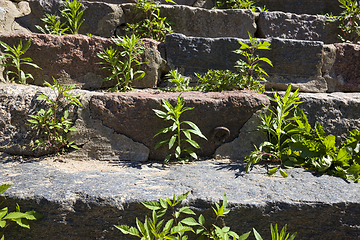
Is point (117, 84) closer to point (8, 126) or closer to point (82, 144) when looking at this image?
point (82, 144)

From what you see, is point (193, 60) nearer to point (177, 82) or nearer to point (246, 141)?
point (177, 82)

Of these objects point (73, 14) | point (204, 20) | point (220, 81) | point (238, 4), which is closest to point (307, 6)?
point (238, 4)

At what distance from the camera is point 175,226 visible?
1369 mm

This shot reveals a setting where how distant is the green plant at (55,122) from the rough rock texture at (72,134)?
0.05 metres

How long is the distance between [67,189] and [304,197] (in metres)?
1.40

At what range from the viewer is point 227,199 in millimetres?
1477

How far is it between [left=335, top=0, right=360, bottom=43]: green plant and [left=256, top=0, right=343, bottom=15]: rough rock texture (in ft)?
2.09

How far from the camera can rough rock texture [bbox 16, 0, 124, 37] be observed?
118 inches

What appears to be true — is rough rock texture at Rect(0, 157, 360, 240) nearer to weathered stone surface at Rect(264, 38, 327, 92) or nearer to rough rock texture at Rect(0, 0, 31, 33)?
weathered stone surface at Rect(264, 38, 327, 92)

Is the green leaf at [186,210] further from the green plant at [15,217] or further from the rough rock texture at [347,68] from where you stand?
the rough rock texture at [347,68]

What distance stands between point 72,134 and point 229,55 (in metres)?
1.66

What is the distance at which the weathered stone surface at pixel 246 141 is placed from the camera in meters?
2.11

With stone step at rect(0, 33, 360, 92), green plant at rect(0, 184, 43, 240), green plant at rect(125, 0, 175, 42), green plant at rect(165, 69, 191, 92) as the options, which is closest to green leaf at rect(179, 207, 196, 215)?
green plant at rect(0, 184, 43, 240)

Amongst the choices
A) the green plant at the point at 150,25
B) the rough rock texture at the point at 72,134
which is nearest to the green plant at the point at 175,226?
the rough rock texture at the point at 72,134
